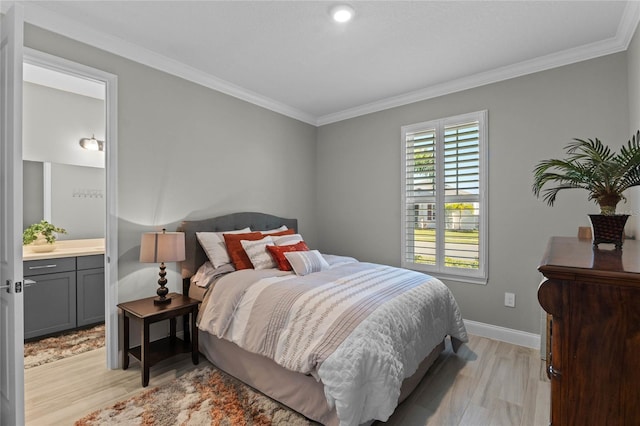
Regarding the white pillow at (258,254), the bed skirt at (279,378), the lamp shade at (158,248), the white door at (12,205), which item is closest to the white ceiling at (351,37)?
the white door at (12,205)

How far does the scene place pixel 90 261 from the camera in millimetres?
3461

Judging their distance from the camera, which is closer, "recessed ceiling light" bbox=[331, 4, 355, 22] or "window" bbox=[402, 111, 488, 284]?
"recessed ceiling light" bbox=[331, 4, 355, 22]

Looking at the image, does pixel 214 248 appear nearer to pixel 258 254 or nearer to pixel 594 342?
pixel 258 254

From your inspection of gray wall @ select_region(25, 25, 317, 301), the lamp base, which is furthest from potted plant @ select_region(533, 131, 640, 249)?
gray wall @ select_region(25, 25, 317, 301)

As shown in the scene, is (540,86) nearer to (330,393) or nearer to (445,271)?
(445,271)

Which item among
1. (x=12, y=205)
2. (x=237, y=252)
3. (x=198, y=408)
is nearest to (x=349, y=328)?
(x=198, y=408)

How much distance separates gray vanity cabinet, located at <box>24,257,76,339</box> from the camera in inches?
120

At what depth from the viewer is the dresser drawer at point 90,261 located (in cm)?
338

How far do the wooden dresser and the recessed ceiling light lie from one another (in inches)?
81.1

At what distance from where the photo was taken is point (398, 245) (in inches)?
150

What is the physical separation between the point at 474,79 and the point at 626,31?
1.12m

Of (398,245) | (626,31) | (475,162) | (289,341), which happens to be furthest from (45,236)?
(626,31)

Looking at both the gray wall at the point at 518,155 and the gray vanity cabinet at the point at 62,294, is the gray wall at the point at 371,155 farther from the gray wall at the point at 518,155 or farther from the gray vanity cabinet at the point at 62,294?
the gray vanity cabinet at the point at 62,294

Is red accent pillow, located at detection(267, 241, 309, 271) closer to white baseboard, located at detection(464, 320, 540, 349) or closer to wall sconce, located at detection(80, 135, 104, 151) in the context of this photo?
white baseboard, located at detection(464, 320, 540, 349)
